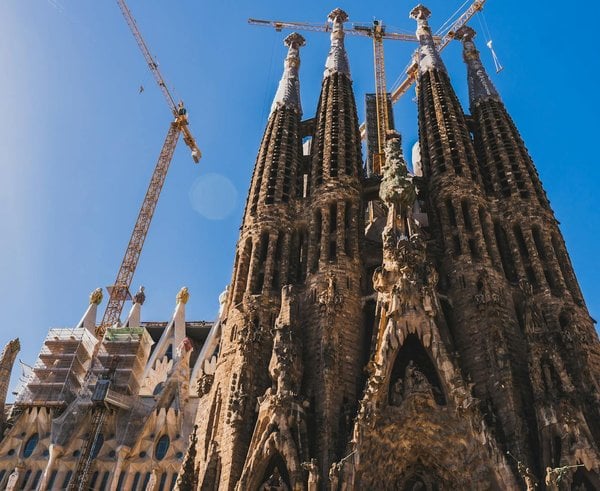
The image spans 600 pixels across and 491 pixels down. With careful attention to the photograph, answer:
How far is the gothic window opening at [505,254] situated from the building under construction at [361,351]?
0.06 m

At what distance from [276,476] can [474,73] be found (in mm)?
27264

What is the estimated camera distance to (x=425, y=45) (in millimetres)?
38000

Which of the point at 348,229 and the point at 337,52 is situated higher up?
the point at 337,52

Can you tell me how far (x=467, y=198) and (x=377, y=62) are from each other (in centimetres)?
2823

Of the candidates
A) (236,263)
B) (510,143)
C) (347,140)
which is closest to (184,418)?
(236,263)

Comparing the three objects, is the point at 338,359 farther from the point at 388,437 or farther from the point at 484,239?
the point at 484,239

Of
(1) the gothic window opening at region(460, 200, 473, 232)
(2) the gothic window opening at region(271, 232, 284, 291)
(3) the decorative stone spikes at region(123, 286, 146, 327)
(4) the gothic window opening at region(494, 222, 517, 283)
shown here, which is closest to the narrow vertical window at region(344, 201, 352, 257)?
(2) the gothic window opening at region(271, 232, 284, 291)

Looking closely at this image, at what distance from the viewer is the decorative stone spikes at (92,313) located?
42.1 m

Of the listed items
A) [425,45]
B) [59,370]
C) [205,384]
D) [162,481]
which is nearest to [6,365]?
[59,370]

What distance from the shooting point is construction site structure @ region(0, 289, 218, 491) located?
86.5ft

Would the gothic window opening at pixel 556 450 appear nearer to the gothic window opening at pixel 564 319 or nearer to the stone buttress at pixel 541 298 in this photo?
the stone buttress at pixel 541 298

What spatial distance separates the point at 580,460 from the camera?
16969 millimetres

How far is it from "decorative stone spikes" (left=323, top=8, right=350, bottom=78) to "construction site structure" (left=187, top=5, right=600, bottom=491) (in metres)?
5.87

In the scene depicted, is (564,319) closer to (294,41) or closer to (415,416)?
(415,416)
